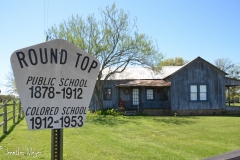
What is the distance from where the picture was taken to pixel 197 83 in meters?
24.1

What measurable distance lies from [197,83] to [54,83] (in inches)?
926

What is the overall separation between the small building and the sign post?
71.0 feet

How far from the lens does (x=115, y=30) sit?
77.2ft

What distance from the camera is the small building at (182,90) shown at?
23906 mm

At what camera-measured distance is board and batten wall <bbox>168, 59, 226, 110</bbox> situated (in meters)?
23.9

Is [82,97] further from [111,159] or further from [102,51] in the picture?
[102,51]

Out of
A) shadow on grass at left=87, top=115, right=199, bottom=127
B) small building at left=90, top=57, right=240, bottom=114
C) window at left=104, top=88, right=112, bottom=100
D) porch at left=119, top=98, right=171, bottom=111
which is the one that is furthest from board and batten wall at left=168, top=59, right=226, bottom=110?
window at left=104, top=88, right=112, bottom=100

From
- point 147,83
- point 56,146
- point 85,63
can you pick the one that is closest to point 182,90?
point 147,83

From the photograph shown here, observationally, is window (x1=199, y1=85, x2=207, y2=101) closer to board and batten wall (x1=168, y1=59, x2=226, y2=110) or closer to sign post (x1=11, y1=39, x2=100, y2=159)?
board and batten wall (x1=168, y1=59, x2=226, y2=110)

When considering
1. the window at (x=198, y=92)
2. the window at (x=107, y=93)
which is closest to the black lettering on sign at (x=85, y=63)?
the window at (x=198, y=92)

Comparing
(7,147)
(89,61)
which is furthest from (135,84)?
(89,61)

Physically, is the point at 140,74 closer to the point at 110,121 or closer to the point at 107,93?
the point at 107,93

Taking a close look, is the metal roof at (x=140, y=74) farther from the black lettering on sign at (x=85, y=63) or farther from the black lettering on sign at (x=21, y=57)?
the black lettering on sign at (x=21, y=57)

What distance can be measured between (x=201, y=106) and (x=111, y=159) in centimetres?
1932
